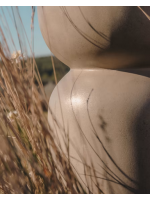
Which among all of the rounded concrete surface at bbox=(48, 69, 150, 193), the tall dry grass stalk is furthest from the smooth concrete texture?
the tall dry grass stalk

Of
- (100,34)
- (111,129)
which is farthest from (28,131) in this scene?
(100,34)

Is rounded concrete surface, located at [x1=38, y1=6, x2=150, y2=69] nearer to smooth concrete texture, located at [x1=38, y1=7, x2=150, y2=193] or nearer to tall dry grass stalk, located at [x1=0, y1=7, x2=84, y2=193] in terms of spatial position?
smooth concrete texture, located at [x1=38, y1=7, x2=150, y2=193]

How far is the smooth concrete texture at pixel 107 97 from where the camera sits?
0.83 metres

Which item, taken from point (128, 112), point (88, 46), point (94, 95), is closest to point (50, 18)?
point (88, 46)

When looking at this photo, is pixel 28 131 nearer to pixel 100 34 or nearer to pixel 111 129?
pixel 111 129

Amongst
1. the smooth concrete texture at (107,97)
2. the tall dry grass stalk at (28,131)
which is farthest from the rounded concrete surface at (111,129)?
the tall dry grass stalk at (28,131)

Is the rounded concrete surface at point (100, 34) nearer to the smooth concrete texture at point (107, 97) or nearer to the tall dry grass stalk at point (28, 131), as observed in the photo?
the smooth concrete texture at point (107, 97)

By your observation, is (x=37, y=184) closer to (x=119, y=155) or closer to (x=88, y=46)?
(x=119, y=155)

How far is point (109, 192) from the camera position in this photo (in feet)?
2.92

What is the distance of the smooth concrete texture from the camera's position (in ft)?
2.71

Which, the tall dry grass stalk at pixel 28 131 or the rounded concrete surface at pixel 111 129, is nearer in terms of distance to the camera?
the tall dry grass stalk at pixel 28 131

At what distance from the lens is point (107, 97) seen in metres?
0.86

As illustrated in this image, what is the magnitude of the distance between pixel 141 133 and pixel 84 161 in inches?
10.3
